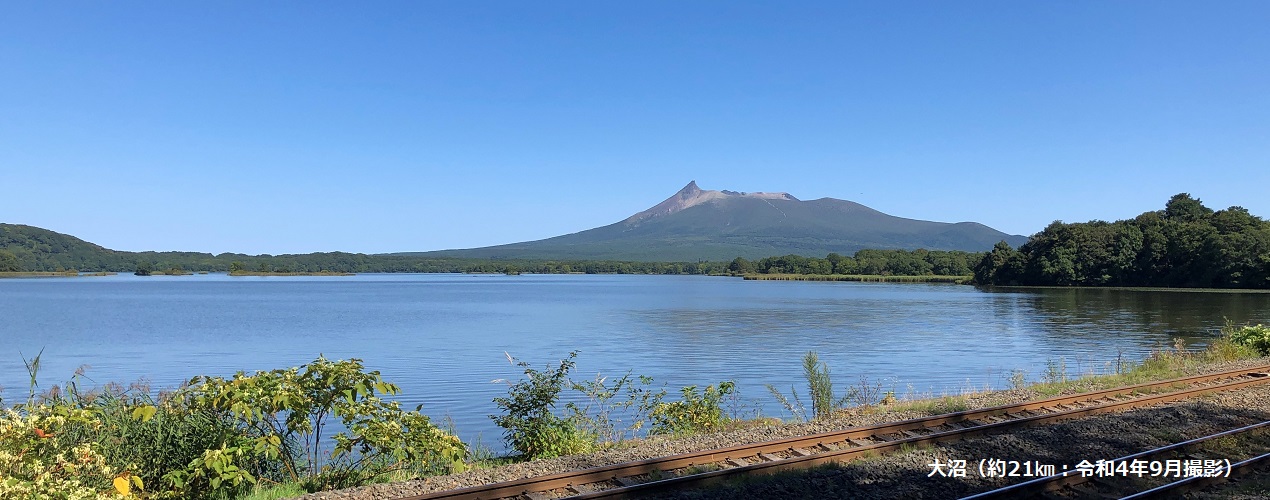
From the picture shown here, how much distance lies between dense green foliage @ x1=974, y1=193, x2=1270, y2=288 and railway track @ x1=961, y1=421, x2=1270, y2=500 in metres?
90.4

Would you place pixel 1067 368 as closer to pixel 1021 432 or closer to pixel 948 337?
pixel 948 337

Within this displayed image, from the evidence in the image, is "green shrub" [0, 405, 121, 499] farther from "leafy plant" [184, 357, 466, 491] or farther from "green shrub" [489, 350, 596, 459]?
"green shrub" [489, 350, 596, 459]

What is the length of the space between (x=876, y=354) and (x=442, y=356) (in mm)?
14714

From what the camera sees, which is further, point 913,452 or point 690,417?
point 690,417

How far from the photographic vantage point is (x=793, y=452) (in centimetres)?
912

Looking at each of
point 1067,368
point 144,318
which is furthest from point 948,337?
point 144,318

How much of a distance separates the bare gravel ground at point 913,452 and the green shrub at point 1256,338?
9.64 m

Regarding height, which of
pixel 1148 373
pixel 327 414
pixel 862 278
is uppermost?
pixel 862 278

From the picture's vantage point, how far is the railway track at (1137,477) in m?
7.45

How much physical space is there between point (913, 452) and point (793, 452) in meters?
1.32

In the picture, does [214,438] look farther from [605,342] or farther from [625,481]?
[605,342]

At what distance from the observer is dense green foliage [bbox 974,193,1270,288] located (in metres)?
84.7

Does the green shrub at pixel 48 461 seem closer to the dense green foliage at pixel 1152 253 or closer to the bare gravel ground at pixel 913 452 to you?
the bare gravel ground at pixel 913 452

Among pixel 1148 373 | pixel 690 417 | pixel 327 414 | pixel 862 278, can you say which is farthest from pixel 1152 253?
pixel 327 414
